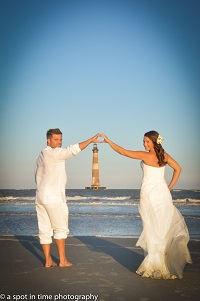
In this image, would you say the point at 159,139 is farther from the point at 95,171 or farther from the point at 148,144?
the point at 95,171

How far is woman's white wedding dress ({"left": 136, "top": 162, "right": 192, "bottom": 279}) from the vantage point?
510 centimetres

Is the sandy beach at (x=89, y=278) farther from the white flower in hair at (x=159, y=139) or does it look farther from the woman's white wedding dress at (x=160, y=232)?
the white flower in hair at (x=159, y=139)

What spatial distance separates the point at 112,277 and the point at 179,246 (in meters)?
1.00

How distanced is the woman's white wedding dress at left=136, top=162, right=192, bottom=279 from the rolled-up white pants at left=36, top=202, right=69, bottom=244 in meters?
1.15

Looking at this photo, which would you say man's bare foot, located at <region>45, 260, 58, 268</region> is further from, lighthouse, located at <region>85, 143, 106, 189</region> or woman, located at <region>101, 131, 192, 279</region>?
lighthouse, located at <region>85, 143, 106, 189</region>

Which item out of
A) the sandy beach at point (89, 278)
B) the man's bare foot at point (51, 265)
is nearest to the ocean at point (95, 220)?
the sandy beach at point (89, 278)

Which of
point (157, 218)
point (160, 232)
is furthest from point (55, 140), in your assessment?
point (160, 232)

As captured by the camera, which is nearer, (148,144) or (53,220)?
(148,144)

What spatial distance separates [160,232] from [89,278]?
1.16 metres

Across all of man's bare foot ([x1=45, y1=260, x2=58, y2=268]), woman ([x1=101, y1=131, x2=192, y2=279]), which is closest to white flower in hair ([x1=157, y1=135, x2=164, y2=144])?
woman ([x1=101, y1=131, x2=192, y2=279])

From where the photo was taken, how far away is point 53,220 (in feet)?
18.5

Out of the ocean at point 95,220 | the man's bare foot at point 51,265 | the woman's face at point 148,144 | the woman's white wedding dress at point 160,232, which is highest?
the woman's face at point 148,144

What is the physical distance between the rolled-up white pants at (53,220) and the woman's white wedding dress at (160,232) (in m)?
1.15

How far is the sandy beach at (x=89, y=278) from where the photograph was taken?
4.23 metres
